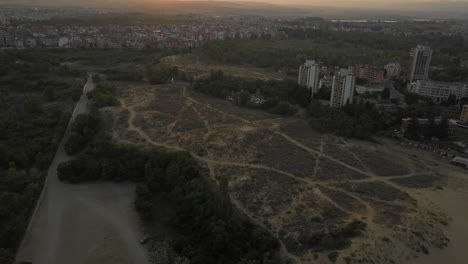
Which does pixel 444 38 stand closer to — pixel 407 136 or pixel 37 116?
pixel 407 136

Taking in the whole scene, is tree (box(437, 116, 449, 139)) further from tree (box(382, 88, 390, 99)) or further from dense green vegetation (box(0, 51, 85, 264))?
dense green vegetation (box(0, 51, 85, 264))

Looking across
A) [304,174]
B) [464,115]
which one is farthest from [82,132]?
[464,115]

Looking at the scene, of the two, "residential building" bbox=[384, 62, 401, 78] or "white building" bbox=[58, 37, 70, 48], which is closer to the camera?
"residential building" bbox=[384, 62, 401, 78]

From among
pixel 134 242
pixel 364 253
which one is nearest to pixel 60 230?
pixel 134 242

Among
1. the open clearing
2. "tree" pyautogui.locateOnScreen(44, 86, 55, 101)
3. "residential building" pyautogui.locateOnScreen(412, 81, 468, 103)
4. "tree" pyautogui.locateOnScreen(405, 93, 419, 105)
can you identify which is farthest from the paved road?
"residential building" pyautogui.locateOnScreen(412, 81, 468, 103)

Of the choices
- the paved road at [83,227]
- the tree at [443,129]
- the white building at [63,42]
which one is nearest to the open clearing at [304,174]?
the tree at [443,129]

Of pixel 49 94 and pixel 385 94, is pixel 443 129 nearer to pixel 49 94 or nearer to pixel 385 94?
pixel 385 94

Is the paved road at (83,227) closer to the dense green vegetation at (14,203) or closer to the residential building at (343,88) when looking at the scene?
the dense green vegetation at (14,203)
